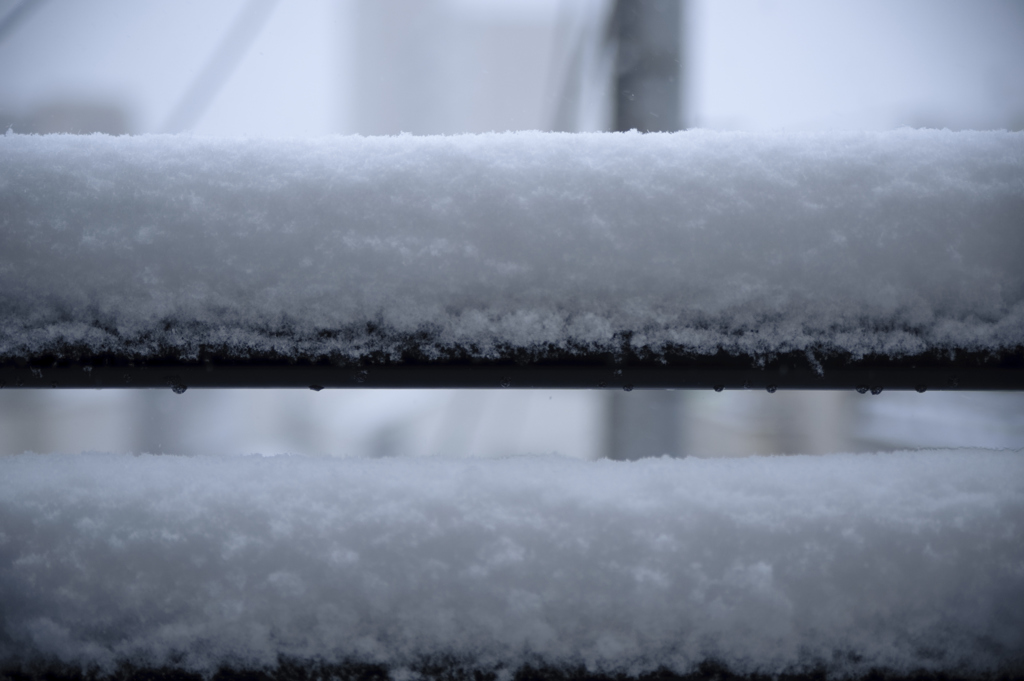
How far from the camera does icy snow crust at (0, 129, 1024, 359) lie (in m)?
0.31

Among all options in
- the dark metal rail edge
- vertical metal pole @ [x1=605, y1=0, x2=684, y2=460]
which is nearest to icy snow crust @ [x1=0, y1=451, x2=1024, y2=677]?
the dark metal rail edge

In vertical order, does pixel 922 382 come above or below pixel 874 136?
below

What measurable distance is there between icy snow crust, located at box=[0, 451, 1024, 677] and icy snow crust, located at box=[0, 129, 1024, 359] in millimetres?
90

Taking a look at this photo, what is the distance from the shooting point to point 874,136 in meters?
0.33

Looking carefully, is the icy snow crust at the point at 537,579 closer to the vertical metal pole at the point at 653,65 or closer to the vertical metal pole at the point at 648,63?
the vertical metal pole at the point at 648,63

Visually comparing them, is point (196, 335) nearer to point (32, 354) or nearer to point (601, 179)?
point (32, 354)

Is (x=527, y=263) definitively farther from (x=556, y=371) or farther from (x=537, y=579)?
(x=537, y=579)

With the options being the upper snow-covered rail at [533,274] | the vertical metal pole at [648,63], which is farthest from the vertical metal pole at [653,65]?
the upper snow-covered rail at [533,274]

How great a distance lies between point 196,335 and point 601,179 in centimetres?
25

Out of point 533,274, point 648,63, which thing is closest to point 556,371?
point 533,274

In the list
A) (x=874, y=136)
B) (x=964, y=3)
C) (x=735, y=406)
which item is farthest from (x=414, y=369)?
(x=735, y=406)

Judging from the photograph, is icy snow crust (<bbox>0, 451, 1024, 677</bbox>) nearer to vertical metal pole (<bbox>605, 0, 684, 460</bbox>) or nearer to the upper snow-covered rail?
the upper snow-covered rail

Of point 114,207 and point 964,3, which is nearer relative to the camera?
point 114,207

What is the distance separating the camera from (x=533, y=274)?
311mm
